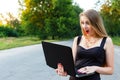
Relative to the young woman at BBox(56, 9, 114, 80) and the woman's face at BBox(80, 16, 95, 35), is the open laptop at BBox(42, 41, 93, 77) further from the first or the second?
the woman's face at BBox(80, 16, 95, 35)

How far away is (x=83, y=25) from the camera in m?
3.12

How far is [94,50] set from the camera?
3121 mm

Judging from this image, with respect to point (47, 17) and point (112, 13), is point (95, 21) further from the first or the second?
point (47, 17)

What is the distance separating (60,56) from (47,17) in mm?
55201

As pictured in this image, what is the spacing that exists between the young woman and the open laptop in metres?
0.07

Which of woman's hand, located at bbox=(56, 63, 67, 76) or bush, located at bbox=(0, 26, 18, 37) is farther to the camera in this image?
bush, located at bbox=(0, 26, 18, 37)

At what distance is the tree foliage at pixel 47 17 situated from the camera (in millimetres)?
56969

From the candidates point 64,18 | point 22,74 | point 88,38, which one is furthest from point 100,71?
point 64,18

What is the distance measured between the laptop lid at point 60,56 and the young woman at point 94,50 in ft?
0.24

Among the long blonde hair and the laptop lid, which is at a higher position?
the long blonde hair

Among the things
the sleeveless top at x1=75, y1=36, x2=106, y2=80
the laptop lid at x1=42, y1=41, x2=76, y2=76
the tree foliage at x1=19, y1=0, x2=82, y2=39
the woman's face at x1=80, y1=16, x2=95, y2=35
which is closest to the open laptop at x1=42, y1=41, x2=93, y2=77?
the laptop lid at x1=42, y1=41, x2=76, y2=76

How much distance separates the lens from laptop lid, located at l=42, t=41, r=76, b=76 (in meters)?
2.93

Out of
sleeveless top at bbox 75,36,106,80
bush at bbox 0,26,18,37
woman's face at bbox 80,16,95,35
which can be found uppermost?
woman's face at bbox 80,16,95,35

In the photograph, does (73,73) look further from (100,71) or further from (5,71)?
(5,71)
